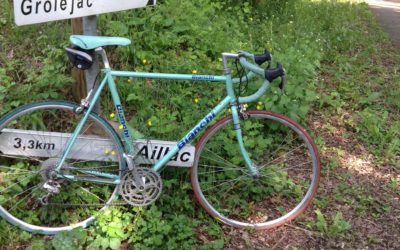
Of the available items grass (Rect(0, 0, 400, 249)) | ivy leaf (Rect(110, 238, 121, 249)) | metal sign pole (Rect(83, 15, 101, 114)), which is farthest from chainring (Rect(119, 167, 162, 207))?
metal sign pole (Rect(83, 15, 101, 114))

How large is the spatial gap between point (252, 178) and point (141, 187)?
909mm

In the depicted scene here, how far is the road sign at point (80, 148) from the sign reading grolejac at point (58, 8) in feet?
2.83

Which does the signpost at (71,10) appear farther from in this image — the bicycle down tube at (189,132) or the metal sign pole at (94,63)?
the bicycle down tube at (189,132)

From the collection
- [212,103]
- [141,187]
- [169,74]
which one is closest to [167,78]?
[169,74]

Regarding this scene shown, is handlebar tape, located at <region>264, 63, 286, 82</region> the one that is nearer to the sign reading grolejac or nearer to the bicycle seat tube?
the bicycle seat tube

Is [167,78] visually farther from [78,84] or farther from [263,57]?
[78,84]

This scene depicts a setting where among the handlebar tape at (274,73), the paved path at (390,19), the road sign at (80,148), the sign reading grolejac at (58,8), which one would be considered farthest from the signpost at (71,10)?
the paved path at (390,19)

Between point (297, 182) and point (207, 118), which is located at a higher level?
point (207, 118)

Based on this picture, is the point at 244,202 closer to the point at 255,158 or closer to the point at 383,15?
the point at 255,158

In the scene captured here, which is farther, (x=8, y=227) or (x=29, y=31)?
(x=29, y=31)

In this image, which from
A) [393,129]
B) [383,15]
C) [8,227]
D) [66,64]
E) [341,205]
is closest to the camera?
[8,227]

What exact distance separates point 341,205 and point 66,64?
2861 millimetres

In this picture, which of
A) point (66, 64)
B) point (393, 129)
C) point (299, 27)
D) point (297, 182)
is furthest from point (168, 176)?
point (299, 27)

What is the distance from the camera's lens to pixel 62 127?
3.50 m
